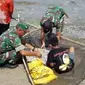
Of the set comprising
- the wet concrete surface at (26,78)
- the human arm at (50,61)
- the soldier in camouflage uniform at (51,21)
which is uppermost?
the soldier in camouflage uniform at (51,21)

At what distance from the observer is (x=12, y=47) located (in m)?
7.62

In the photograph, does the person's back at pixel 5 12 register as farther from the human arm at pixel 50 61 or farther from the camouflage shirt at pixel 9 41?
the human arm at pixel 50 61

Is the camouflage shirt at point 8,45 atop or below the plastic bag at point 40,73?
atop

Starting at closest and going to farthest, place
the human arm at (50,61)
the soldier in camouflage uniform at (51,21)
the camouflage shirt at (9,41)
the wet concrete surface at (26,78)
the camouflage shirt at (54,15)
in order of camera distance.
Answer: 1. the wet concrete surface at (26,78)
2. the camouflage shirt at (9,41)
3. the human arm at (50,61)
4. the soldier in camouflage uniform at (51,21)
5. the camouflage shirt at (54,15)

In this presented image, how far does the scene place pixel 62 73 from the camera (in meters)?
7.94

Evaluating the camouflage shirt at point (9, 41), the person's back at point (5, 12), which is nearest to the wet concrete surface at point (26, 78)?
the camouflage shirt at point (9, 41)

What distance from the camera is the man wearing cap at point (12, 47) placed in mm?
7460

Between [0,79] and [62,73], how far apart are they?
1500 millimetres

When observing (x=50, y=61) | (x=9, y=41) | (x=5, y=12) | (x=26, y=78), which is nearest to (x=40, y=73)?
(x=26, y=78)

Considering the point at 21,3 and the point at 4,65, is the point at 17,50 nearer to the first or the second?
the point at 4,65

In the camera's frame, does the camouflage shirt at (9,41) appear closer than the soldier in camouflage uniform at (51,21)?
Yes

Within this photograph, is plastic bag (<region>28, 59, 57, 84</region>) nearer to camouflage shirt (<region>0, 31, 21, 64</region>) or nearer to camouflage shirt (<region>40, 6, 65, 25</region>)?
camouflage shirt (<region>0, 31, 21, 64</region>)

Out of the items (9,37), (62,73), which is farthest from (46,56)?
(9,37)

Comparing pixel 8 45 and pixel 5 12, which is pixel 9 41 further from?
pixel 5 12
